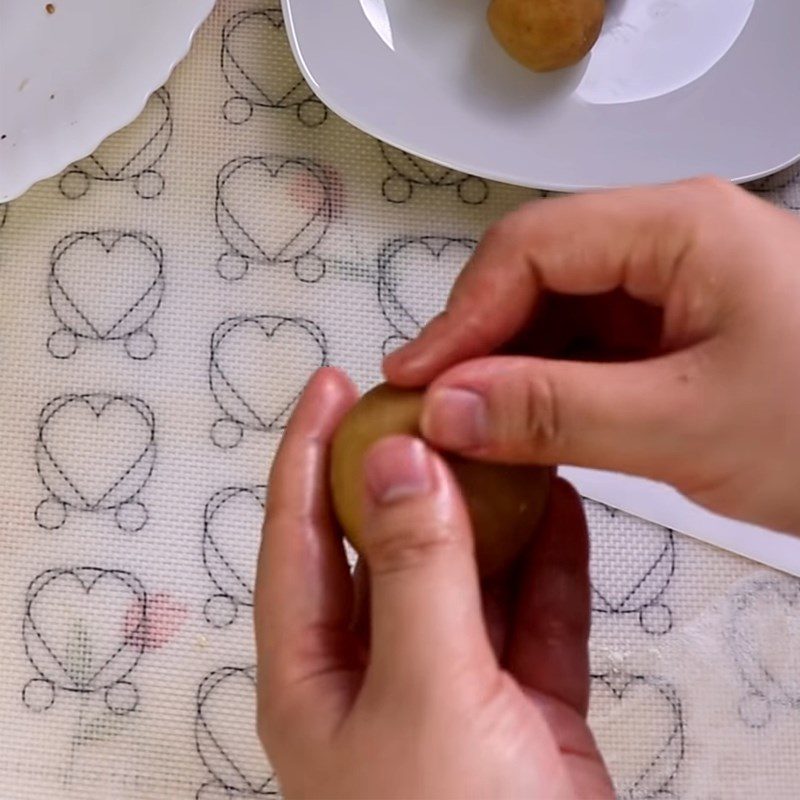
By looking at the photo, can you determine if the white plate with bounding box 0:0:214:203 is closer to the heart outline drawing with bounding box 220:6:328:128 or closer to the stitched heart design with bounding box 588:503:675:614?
the heart outline drawing with bounding box 220:6:328:128

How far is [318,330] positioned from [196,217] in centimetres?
12

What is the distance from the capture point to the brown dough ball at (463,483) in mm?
431

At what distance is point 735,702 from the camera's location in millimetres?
617

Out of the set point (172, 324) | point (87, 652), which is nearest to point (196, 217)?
point (172, 324)

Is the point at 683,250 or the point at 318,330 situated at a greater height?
the point at 683,250

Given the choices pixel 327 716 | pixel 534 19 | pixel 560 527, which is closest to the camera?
pixel 327 716

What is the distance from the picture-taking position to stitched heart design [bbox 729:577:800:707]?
62cm

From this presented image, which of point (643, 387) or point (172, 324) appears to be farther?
point (172, 324)

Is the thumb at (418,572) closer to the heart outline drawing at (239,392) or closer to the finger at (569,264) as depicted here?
the finger at (569,264)

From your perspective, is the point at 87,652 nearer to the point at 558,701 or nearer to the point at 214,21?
the point at 558,701

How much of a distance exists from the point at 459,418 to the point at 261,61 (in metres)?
0.42

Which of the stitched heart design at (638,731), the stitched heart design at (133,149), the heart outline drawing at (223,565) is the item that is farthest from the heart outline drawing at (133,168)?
the stitched heart design at (638,731)

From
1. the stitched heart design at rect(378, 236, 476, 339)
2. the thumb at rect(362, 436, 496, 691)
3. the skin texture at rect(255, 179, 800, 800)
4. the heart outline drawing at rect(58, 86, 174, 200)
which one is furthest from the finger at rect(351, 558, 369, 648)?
the heart outline drawing at rect(58, 86, 174, 200)

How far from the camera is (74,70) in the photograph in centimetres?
68
